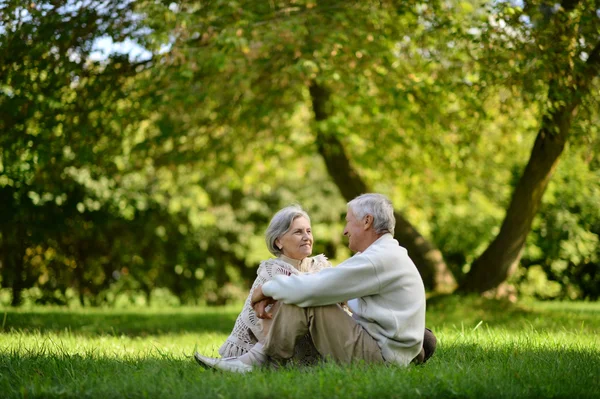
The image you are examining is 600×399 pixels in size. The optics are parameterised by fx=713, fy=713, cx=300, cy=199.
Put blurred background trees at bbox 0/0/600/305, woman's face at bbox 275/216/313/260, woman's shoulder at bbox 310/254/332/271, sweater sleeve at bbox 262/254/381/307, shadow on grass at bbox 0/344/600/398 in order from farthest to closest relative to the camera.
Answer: blurred background trees at bbox 0/0/600/305
woman's shoulder at bbox 310/254/332/271
woman's face at bbox 275/216/313/260
sweater sleeve at bbox 262/254/381/307
shadow on grass at bbox 0/344/600/398

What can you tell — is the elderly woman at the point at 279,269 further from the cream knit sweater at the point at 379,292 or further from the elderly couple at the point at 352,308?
the cream knit sweater at the point at 379,292

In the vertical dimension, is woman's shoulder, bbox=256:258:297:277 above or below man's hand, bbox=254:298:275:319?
above

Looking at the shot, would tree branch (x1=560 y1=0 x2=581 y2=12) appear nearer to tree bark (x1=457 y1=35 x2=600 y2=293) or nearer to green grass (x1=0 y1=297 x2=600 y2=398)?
tree bark (x1=457 y1=35 x2=600 y2=293)

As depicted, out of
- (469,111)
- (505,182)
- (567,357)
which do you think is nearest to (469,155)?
(469,111)

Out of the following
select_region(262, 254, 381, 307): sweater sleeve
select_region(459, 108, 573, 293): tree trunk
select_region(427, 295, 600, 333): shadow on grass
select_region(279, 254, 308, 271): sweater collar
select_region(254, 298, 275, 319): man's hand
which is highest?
select_region(262, 254, 381, 307): sweater sleeve

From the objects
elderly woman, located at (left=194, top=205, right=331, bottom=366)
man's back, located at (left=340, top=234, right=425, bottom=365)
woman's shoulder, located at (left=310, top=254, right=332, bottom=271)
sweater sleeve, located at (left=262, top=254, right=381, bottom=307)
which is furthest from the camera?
woman's shoulder, located at (left=310, top=254, right=332, bottom=271)

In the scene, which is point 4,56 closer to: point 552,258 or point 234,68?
point 234,68

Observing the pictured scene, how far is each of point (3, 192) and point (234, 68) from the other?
231 inches

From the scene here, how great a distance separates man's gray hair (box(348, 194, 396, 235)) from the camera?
4629 mm

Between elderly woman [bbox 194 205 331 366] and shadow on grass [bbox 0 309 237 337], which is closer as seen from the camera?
elderly woman [bbox 194 205 331 366]

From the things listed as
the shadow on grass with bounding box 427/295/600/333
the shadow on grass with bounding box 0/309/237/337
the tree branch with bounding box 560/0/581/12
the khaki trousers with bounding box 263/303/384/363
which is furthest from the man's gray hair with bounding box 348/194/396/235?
the tree branch with bounding box 560/0/581/12

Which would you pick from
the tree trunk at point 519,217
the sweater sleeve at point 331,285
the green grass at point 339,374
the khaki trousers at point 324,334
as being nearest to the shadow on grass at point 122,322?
the green grass at point 339,374

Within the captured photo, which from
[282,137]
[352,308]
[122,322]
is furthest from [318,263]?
[282,137]

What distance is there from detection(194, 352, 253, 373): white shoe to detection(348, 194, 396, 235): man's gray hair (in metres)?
1.21
